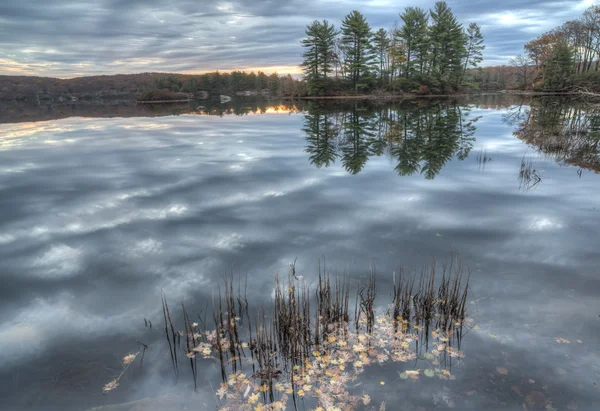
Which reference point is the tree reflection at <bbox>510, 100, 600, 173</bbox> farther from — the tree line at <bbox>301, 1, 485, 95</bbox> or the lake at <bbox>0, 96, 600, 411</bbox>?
the tree line at <bbox>301, 1, 485, 95</bbox>

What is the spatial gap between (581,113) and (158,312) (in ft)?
157

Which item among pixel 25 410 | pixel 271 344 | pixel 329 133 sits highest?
pixel 329 133

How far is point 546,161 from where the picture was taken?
20922mm

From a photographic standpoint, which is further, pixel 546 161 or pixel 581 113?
pixel 581 113

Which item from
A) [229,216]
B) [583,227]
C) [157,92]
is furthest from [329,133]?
[157,92]

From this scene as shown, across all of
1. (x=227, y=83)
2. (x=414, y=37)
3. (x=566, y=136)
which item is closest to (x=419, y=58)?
(x=414, y=37)

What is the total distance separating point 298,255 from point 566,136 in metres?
25.7

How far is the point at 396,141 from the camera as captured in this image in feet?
88.5

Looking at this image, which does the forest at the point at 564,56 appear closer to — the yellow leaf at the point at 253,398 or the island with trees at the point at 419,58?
the island with trees at the point at 419,58

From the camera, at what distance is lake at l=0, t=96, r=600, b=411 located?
5621 millimetres

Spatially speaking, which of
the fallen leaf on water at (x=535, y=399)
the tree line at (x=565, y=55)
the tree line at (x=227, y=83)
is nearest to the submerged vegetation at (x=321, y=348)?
the fallen leaf on water at (x=535, y=399)

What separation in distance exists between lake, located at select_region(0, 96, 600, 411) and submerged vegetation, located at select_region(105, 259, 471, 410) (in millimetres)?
130

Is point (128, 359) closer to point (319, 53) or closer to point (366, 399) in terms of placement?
point (366, 399)

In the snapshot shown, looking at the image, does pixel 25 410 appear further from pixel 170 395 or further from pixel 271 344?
pixel 271 344
